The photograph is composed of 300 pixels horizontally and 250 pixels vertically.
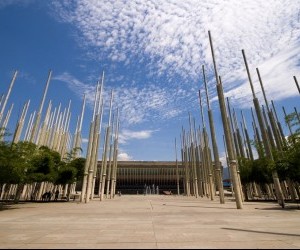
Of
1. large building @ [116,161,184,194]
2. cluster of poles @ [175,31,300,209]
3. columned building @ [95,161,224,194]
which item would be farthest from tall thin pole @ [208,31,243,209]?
large building @ [116,161,184,194]

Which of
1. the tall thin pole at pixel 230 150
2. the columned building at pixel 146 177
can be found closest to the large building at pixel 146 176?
the columned building at pixel 146 177

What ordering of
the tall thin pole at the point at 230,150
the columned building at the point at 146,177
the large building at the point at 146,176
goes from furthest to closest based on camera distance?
1. the large building at the point at 146,176
2. the columned building at the point at 146,177
3. the tall thin pole at the point at 230,150

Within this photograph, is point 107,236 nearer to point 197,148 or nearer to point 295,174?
point 295,174

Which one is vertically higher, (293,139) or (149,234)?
(293,139)

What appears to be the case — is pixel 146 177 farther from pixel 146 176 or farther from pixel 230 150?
pixel 230 150

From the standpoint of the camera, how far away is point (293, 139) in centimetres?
1961

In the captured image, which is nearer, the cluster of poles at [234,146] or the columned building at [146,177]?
the cluster of poles at [234,146]

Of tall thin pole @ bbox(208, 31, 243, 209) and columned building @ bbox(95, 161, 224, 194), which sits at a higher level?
columned building @ bbox(95, 161, 224, 194)

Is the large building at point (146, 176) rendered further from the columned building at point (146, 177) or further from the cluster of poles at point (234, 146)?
the cluster of poles at point (234, 146)

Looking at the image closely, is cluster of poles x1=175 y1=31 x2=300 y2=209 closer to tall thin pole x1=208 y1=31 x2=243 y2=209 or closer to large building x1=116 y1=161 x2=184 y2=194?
tall thin pole x1=208 y1=31 x2=243 y2=209

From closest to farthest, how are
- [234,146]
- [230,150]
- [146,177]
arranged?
[230,150], [234,146], [146,177]

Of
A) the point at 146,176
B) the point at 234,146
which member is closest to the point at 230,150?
the point at 234,146

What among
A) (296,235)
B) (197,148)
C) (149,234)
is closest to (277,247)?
(296,235)

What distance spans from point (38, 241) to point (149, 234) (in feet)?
10.4
